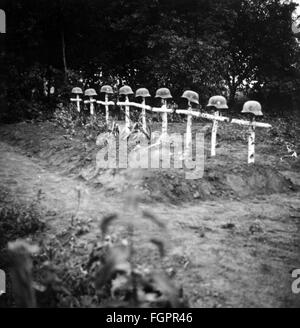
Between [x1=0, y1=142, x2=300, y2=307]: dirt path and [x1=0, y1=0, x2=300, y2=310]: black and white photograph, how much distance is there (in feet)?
0.09

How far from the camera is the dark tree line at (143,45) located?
62.9 ft

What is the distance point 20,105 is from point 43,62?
3.41 meters

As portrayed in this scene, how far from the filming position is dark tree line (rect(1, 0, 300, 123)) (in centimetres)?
1917

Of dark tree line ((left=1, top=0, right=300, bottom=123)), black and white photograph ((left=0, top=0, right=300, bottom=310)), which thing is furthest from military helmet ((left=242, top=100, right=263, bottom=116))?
dark tree line ((left=1, top=0, right=300, bottom=123))

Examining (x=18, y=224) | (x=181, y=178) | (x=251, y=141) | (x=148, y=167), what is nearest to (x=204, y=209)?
(x=181, y=178)

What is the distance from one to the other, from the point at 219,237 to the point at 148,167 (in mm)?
3249

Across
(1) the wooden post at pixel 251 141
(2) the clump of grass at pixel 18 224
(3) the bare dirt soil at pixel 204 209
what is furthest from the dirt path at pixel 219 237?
(1) the wooden post at pixel 251 141

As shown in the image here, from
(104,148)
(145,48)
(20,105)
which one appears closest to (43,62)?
(20,105)

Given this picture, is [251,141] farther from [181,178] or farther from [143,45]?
[143,45]

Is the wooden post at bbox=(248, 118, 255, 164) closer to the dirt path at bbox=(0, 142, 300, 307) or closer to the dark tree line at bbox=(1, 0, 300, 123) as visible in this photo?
the dirt path at bbox=(0, 142, 300, 307)
